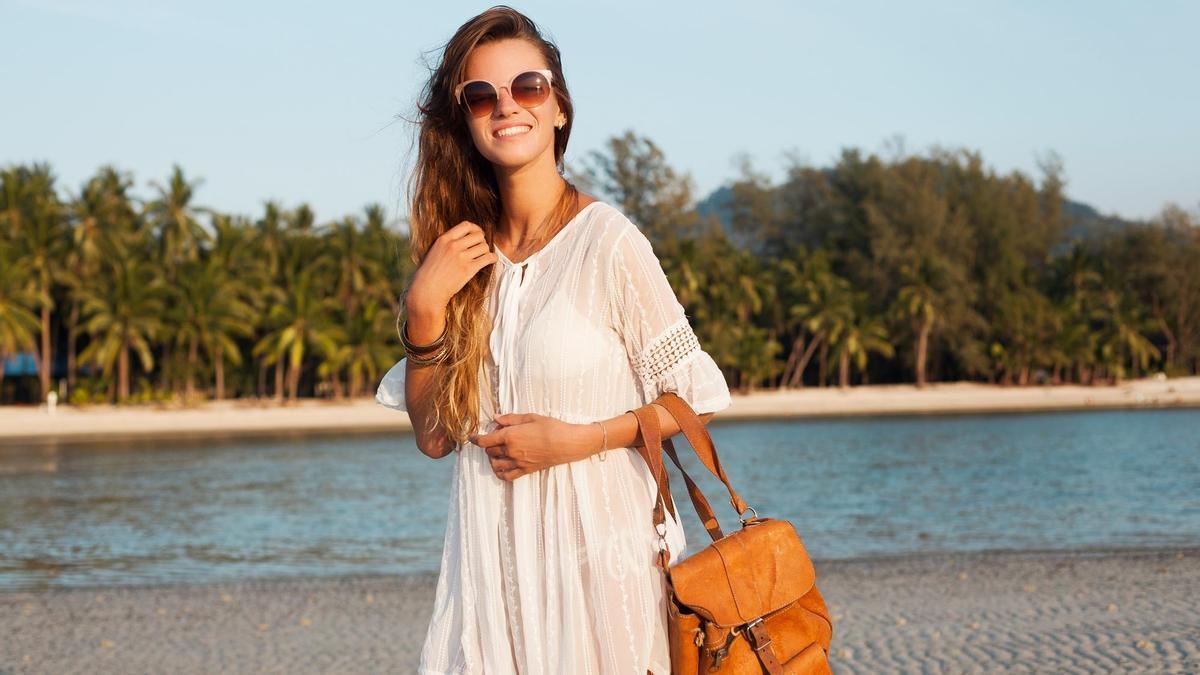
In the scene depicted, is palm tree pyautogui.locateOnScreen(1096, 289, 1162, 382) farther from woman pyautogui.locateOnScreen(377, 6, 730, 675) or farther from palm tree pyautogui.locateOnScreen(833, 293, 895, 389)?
woman pyautogui.locateOnScreen(377, 6, 730, 675)

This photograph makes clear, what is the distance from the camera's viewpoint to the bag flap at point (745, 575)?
217 centimetres

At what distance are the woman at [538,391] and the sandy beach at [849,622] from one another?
5635mm

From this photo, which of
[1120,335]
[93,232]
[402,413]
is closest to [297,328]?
[93,232]

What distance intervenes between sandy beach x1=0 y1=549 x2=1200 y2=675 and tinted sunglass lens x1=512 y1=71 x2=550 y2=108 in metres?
5.88

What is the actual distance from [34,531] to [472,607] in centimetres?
1794

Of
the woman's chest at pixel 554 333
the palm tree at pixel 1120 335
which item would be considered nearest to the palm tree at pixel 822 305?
the palm tree at pixel 1120 335

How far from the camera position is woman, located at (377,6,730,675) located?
2.19 meters

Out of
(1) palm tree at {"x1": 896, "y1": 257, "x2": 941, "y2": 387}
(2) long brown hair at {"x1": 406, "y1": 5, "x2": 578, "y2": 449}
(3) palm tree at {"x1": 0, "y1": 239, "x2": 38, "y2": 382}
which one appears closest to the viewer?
(2) long brown hair at {"x1": 406, "y1": 5, "x2": 578, "y2": 449}

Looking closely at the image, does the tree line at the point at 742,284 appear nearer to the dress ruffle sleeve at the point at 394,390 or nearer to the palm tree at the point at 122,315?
the palm tree at the point at 122,315

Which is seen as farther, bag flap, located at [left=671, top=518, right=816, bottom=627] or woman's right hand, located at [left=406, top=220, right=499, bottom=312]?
woman's right hand, located at [left=406, top=220, right=499, bottom=312]

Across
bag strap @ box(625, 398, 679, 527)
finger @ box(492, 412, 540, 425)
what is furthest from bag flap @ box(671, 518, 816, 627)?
finger @ box(492, 412, 540, 425)

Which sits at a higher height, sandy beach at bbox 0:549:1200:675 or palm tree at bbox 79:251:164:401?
palm tree at bbox 79:251:164:401

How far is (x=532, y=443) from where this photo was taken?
2.14 metres

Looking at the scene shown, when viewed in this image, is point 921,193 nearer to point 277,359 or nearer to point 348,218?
point 348,218
